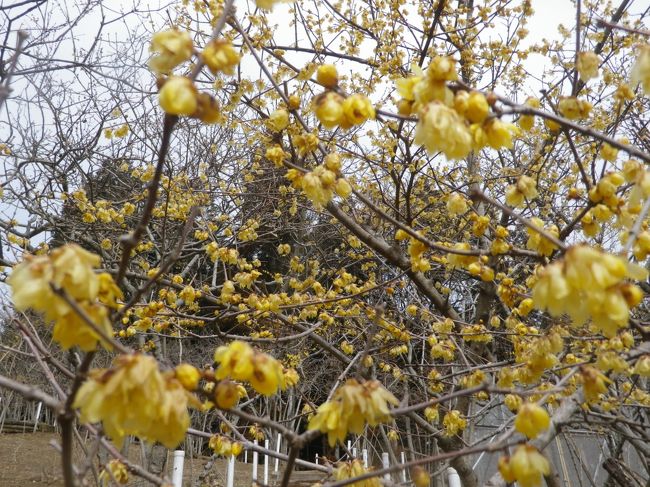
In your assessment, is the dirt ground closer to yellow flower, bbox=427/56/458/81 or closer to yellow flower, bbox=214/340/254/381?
yellow flower, bbox=214/340/254/381

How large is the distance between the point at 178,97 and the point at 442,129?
0.64 meters

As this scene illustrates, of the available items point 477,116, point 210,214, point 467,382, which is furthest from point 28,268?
point 210,214

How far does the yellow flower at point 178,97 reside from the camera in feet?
3.40

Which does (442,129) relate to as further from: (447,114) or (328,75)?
(328,75)

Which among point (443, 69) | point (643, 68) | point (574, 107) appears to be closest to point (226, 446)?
point (443, 69)

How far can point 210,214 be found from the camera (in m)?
9.54

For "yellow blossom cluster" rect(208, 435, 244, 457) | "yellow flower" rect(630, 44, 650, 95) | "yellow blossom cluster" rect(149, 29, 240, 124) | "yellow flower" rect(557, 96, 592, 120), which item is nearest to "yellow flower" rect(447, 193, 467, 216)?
"yellow flower" rect(557, 96, 592, 120)

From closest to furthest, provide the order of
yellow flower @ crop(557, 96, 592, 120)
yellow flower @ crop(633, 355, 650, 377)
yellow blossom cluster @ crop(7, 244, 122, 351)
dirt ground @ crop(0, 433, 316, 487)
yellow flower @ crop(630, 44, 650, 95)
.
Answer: yellow blossom cluster @ crop(7, 244, 122, 351), yellow flower @ crop(630, 44, 650, 95), yellow flower @ crop(557, 96, 592, 120), yellow flower @ crop(633, 355, 650, 377), dirt ground @ crop(0, 433, 316, 487)

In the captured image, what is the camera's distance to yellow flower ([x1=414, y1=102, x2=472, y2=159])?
1.24 meters

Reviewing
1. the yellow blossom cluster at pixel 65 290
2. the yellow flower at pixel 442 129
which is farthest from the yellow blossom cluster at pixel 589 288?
the yellow blossom cluster at pixel 65 290

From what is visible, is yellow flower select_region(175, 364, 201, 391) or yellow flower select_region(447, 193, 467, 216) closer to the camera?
yellow flower select_region(175, 364, 201, 391)

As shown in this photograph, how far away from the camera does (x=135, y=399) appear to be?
96 cm

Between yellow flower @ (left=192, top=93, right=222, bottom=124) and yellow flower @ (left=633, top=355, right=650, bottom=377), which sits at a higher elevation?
yellow flower @ (left=192, top=93, right=222, bottom=124)

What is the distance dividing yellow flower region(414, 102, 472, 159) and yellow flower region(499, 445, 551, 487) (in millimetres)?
790
